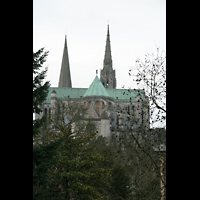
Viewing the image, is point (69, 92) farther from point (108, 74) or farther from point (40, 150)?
point (40, 150)

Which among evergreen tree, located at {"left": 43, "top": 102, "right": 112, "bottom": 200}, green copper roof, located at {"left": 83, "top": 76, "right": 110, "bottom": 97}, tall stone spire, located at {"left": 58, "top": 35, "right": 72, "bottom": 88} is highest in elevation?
tall stone spire, located at {"left": 58, "top": 35, "right": 72, "bottom": 88}

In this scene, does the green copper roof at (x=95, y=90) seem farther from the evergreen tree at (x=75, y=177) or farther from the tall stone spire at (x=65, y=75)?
the evergreen tree at (x=75, y=177)

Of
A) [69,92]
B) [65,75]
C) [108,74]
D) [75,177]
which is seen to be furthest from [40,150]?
[65,75]

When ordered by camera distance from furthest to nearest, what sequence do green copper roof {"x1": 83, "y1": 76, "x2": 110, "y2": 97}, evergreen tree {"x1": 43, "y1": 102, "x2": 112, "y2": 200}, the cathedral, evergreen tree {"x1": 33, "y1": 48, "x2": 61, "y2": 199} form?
1. green copper roof {"x1": 83, "y1": 76, "x2": 110, "y2": 97}
2. the cathedral
3. evergreen tree {"x1": 43, "y1": 102, "x2": 112, "y2": 200}
4. evergreen tree {"x1": 33, "y1": 48, "x2": 61, "y2": 199}

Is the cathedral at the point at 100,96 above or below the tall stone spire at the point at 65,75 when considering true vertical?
below

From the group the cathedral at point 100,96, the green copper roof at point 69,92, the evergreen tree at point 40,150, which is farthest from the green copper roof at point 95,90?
the evergreen tree at point 40,150

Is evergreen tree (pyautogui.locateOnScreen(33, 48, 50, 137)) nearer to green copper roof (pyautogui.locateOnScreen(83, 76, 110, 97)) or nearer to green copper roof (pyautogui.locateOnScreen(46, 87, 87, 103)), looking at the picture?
green copper roof (pyautogui.locateOnScreen(83, 76, 110, 97))

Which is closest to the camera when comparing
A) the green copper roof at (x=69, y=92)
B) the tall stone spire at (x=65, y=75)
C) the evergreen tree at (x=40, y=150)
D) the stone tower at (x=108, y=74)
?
the evergreen tree at (x=40, y=150)

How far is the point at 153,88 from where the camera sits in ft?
39.0

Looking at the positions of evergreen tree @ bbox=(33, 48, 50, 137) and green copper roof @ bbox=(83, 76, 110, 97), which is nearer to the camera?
evergreen tree @ bbox=(33, 48, 50, 137)

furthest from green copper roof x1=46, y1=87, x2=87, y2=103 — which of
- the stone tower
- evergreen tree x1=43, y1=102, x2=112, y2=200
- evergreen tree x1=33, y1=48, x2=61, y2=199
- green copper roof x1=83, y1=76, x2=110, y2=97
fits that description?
evergreen tree x1=33, y1=48, x2=61, y2=199
